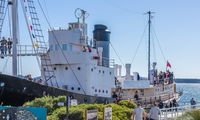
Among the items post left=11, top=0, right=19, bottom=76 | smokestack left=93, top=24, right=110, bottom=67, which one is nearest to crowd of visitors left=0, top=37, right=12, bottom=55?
post left=11, top=0, right=19, bottom=76

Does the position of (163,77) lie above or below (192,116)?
above

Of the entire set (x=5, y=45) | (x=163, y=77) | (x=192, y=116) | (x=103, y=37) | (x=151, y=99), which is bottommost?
(x=151, y=99)

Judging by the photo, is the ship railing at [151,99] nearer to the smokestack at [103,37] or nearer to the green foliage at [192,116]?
the smokestack at [103,37]

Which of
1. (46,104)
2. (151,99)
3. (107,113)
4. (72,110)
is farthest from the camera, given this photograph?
(151,99)

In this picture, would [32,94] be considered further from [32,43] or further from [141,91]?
[141,91]

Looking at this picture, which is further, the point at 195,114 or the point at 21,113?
the point at 195,114

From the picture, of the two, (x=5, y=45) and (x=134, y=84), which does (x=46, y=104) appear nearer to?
(x=5, y=45)

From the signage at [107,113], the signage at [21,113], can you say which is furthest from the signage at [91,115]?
the signage at [21,113]

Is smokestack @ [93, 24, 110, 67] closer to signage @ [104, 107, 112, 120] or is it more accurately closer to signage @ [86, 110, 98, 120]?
signage @ [104, 107, 112, 120]

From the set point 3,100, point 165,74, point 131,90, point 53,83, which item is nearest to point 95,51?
point 53,83

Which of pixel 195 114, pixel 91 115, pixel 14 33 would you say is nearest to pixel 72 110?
pixel 91 115

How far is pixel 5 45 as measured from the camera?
22.9 metres

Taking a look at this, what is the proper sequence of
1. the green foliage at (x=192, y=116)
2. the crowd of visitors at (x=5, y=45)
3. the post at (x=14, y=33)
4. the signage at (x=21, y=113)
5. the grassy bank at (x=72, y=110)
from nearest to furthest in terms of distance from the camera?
1. the signage at (x=21, y=113)
2. the grassy bank at (x=72, y=110)
3. the green foliage at (x=192, y=116)
4. the post at (x=14, y=33)
5. the crowd of visitors at (x=5, y=45)

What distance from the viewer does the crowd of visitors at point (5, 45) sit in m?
22.7
